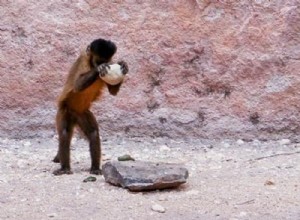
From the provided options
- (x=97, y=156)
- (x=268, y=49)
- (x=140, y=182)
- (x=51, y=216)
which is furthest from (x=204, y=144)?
(x=51, y=216)

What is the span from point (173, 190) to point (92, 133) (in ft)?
3.81

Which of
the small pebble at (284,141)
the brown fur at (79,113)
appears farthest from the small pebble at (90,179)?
the small pebble at (284,141)

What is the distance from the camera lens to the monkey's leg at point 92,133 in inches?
275

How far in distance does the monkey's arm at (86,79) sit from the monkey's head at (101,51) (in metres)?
0.13

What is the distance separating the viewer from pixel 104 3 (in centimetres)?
885

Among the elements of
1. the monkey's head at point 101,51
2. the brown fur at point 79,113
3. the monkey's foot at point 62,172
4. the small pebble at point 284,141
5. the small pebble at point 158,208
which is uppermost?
the monkey's head at point 101,51

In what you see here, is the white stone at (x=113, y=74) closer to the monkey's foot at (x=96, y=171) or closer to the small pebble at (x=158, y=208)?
the monkey's foot at (x=96, y=171)

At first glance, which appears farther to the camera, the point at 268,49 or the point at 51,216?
the point at 268,49

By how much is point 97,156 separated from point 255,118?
228 cm

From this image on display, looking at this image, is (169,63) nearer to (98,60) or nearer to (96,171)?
(98,60)

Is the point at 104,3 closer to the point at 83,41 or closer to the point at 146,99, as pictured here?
the point at 83,41

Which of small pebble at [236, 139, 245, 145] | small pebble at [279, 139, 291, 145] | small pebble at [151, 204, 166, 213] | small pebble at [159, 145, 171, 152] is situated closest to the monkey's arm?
small pebble at [151, 204, 166, 213]

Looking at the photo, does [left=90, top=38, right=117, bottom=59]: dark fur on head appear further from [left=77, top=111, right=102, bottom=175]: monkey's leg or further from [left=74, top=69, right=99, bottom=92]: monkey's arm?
[left=77, top=111, right=102, bottom=175]: monkey's leg

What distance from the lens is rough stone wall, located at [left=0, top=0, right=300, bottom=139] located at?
864 cm
